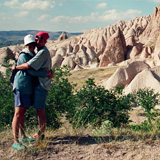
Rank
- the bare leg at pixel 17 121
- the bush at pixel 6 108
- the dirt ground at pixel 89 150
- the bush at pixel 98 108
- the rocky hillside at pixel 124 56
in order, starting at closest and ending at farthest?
the dirt ground at pixel 89 150 → the bare leg at pixel 17 121 → the bush at pixel 6 108 → the bush at pixel 98 108 → the rocky hillside at pixel 124 56

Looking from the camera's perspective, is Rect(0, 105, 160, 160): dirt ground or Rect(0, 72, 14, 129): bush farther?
Rect(0, 72, 14, 129): bush

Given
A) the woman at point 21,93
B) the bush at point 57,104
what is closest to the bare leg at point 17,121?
the woman at point 21,93

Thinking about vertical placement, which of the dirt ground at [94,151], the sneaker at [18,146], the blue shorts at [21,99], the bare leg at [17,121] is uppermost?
the blue shorts at [21,99]

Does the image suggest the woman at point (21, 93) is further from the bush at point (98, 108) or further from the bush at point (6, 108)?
the bush at point (98, 108)

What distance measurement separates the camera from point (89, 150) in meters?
2.87

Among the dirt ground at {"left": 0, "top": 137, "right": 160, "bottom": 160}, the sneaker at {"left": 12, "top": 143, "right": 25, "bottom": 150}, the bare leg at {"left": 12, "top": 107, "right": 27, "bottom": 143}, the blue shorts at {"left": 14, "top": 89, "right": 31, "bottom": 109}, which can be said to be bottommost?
the dirt ground at {"left": 0, "top": 137, "right": 160, "bottom": 160}

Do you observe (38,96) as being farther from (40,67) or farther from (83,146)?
(83,146)

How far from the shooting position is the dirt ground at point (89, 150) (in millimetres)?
2682

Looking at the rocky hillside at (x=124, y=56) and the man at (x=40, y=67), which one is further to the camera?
the rocky hillside at (x=124, y=56)

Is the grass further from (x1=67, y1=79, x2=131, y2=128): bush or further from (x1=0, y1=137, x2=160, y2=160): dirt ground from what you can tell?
(x1=67, y1=79, x2=131, y2=128): bush

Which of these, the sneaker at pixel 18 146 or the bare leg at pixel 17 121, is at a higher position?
the bare leg at pixel 17 121

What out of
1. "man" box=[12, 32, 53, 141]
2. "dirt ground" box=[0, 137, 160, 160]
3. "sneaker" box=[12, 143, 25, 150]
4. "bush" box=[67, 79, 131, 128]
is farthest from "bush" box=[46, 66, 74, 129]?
"sneaker" box=[12, 143, 25, 150]

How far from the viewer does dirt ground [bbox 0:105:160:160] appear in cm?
268

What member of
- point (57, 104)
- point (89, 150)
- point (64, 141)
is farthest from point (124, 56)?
point (89, 150)
